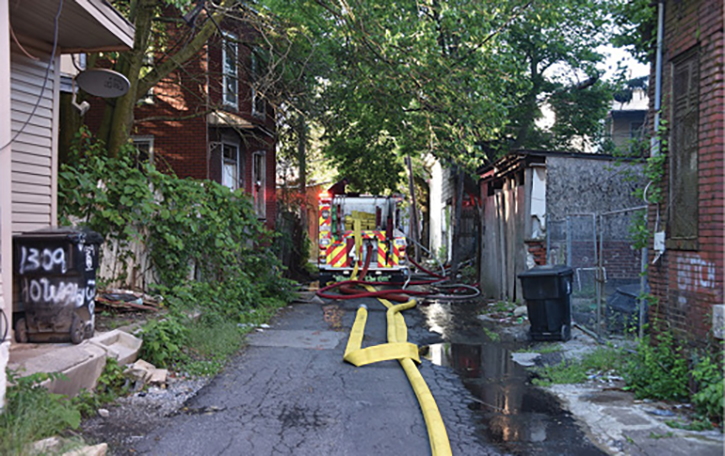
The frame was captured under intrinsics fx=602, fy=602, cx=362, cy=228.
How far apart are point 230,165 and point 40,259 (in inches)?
504

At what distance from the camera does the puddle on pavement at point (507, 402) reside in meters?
5.18

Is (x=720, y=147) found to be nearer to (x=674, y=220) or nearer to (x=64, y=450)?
(x=674, y=220)

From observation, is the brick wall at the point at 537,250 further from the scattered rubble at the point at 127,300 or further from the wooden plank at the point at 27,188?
the wooden plank at the point at 27,188

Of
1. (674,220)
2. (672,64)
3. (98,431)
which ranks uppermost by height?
(672,64)

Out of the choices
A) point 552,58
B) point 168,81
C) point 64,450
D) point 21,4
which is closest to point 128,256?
point 21,4

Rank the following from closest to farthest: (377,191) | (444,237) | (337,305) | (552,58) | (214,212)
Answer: (214,212), (337,305), (552,58), (377,191), (444,237)

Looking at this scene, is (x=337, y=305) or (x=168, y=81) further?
(x=168, y=81)

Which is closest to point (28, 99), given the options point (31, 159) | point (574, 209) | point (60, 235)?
point (31, 159)

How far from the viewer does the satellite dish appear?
25.5 feet

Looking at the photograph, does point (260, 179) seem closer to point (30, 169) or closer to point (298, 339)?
point (298, 339)

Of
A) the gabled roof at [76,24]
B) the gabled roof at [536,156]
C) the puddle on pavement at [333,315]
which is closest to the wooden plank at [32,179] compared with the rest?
the gabled roof at [76,24]

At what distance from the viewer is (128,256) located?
9.15m

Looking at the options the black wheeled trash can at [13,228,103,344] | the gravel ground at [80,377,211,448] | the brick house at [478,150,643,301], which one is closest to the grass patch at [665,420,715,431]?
the gravel ground at [80,377,211,448]

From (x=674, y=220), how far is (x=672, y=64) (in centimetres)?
181
